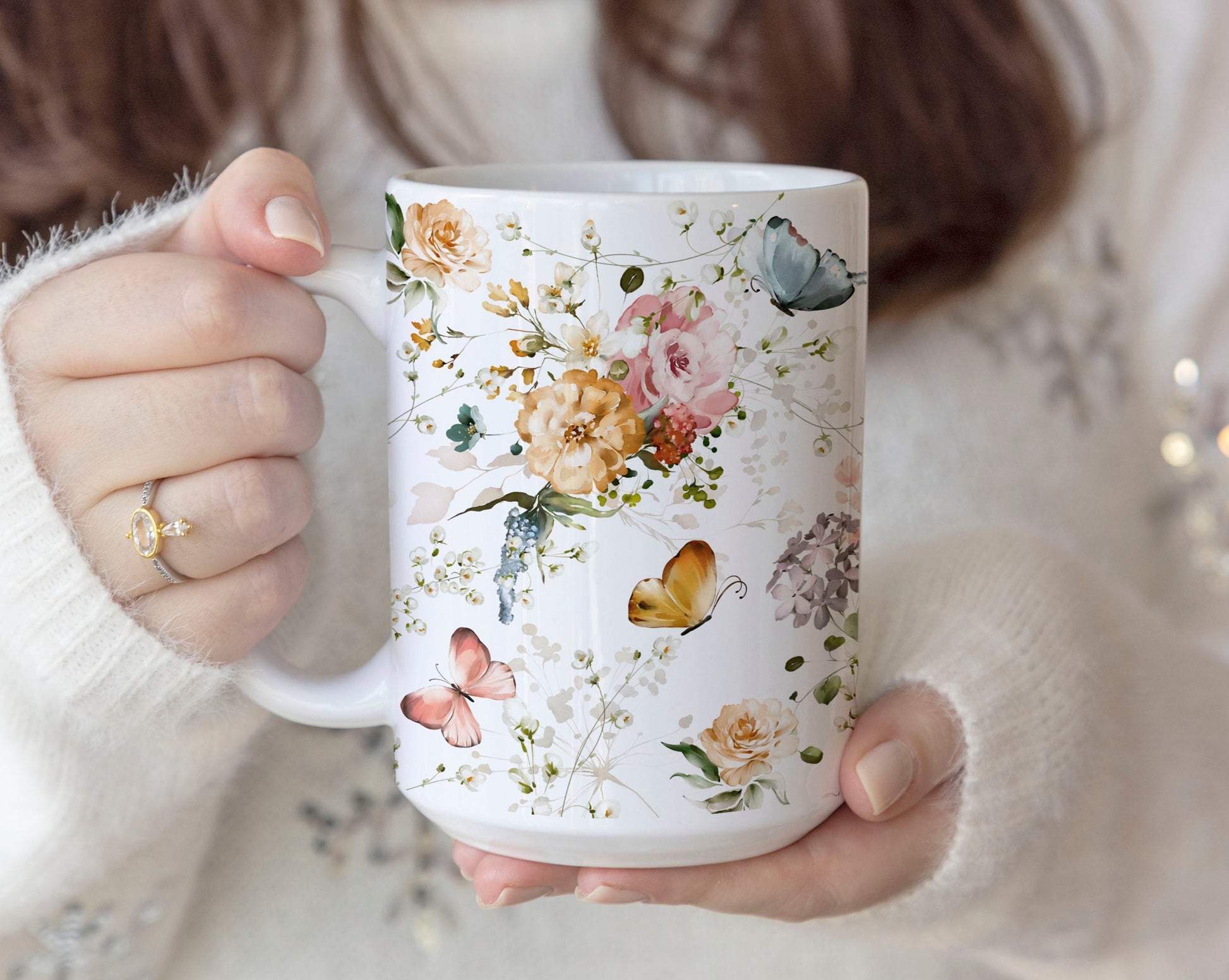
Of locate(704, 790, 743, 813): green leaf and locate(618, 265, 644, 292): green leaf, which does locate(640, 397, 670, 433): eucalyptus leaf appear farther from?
locate(704, 790, 743, 813): green leaf

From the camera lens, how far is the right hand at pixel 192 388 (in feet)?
1.66

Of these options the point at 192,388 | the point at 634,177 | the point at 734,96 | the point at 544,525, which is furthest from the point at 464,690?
the point at 734,96

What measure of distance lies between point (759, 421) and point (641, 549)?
0.08m

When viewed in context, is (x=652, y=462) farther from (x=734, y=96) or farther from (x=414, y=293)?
(x=734, y=96)

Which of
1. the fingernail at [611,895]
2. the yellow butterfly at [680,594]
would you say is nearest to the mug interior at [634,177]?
the yellow butterfly at [680,594]

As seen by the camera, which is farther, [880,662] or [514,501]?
[880,662]

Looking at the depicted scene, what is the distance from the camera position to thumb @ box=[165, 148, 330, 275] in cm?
50

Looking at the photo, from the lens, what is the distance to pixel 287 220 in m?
0.50

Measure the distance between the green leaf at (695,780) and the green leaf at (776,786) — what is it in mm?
27

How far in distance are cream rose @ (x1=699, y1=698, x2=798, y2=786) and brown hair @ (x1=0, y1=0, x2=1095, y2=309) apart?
0.59 metres

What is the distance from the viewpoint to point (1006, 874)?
693 millimetres

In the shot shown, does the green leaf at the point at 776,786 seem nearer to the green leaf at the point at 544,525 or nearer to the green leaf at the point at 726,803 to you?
the green leaf at the point at 726,803

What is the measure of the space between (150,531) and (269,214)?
0.53 feet

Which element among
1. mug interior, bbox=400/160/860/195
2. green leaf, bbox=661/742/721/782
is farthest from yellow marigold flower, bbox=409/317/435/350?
green leaf, bbox=661/742/721/782
